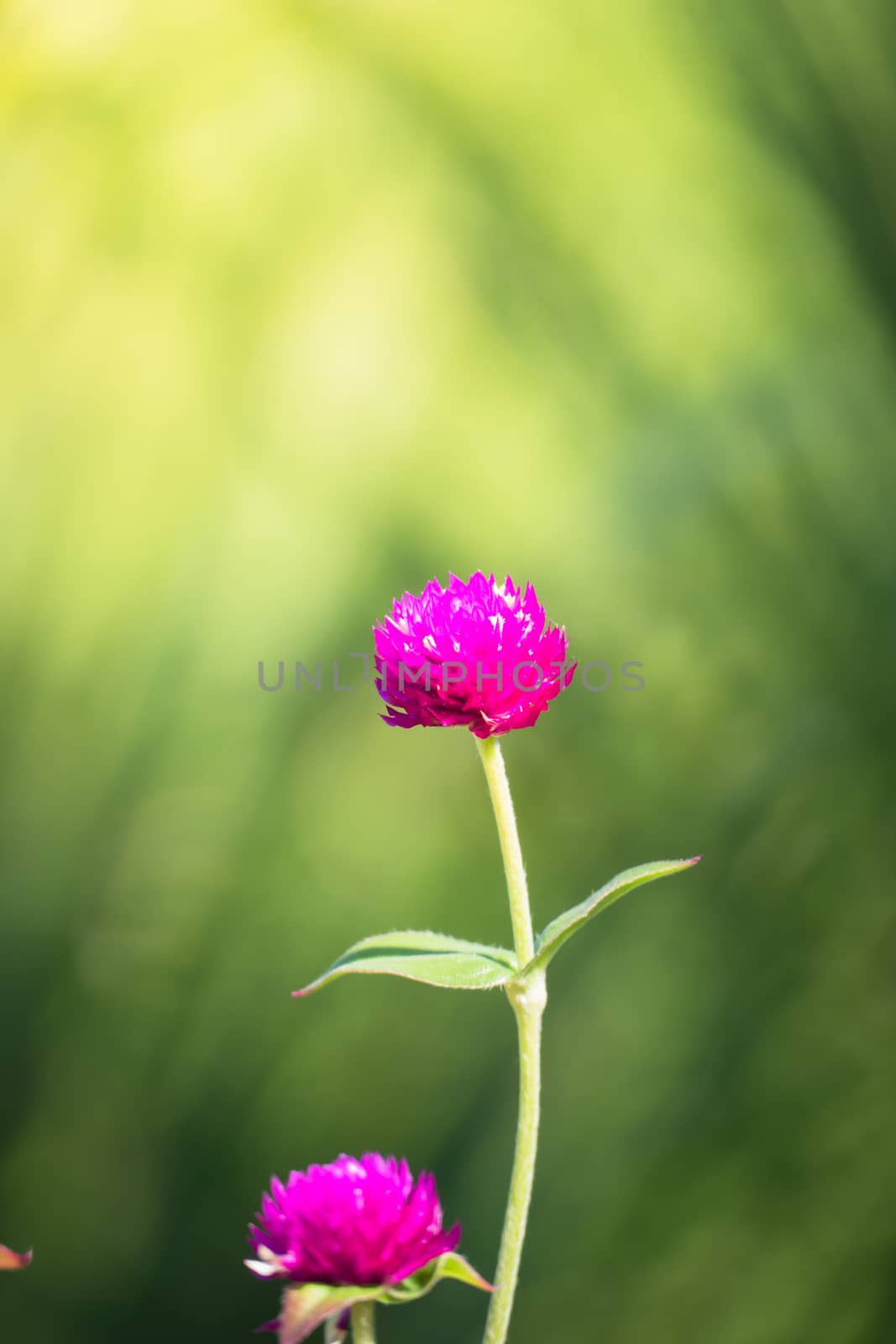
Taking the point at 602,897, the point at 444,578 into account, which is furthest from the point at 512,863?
the point at 444,578

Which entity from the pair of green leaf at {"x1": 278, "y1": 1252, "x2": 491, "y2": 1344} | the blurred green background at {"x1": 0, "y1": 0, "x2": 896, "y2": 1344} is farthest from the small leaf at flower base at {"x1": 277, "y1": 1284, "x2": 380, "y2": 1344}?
the blurred green background at {"x1": 0, "y1": 0, "x2": 896, "y2": 1344}

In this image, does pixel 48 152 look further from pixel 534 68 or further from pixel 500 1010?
pixel 500 1010

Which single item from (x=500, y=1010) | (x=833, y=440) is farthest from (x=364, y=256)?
(x=500, y=1010)

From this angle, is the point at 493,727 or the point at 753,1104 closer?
the point at 493,727

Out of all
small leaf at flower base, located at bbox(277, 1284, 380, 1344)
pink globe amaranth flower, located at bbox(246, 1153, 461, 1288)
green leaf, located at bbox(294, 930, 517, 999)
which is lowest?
small leaf at flower base, located at bbox(277, 1284, 380, 1344)

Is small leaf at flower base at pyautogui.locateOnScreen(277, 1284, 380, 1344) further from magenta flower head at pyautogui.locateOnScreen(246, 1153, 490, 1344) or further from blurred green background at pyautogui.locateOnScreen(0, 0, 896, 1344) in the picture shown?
blurred green background at pyautogui.locateOnScreen(0, 0, 896, 1344)

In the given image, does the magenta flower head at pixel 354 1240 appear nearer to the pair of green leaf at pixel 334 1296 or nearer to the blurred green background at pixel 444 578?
the pair of green leaf at pixel 334 1296
